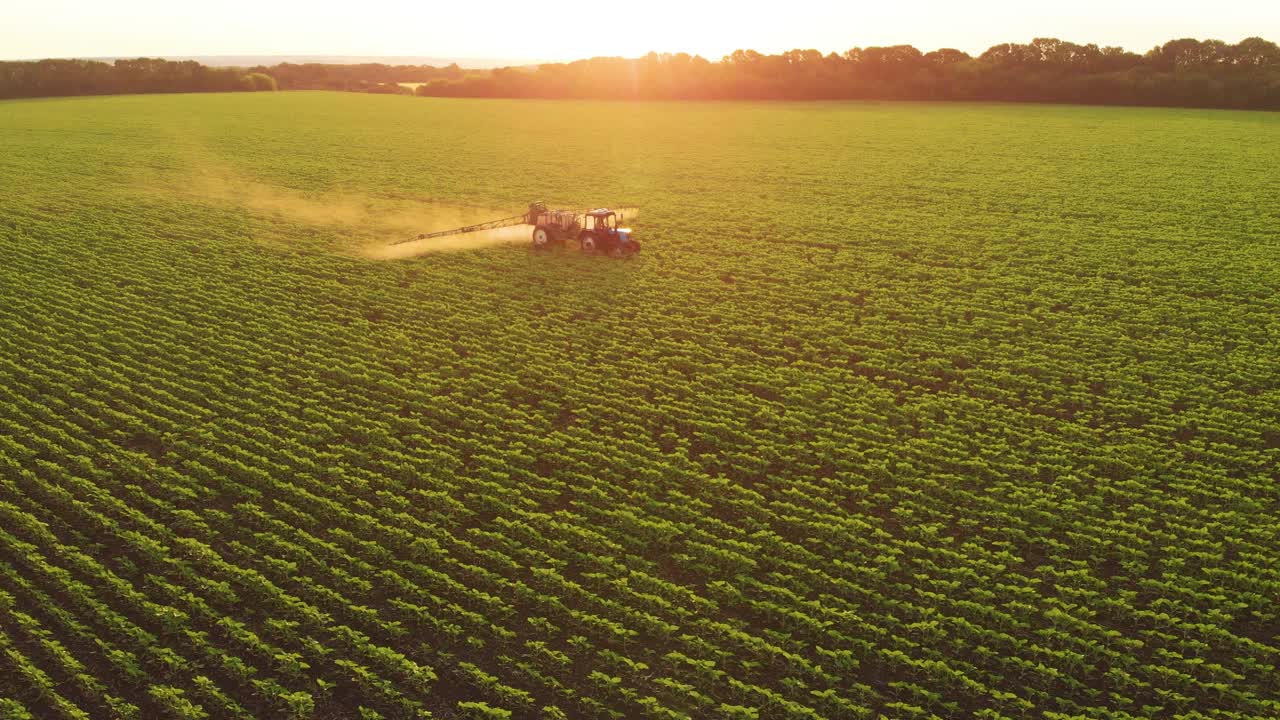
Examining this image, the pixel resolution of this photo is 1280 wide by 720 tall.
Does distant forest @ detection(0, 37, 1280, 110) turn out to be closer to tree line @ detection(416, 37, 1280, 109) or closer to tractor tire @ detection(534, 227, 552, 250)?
tree line @ detection(416, 37, 1280, 109)

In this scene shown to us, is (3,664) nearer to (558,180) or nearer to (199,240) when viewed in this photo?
(199,240)

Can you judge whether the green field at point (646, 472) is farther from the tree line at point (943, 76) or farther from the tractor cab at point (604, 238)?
the tree line at point (943, 76)

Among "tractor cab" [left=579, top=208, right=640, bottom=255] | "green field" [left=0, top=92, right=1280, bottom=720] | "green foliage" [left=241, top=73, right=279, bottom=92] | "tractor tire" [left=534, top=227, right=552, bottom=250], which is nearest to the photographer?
"green field" [left=0, top=92, right=1280, bottom=720]

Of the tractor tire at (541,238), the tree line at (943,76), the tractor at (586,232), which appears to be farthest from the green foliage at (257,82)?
the tractor tire at (541,238)

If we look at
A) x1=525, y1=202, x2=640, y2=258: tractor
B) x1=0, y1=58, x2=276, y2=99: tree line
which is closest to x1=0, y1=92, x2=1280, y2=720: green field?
x1=525, y1=202, x2=640, y2=258: tractor

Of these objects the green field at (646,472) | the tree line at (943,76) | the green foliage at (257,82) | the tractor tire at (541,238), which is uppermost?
the green foliage at (257,82)

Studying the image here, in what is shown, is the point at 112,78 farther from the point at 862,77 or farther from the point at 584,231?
the point at 584,231

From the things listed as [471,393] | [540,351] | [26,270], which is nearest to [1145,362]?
→ [540,351]

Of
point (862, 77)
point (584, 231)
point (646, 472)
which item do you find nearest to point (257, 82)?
point (862, 77)
